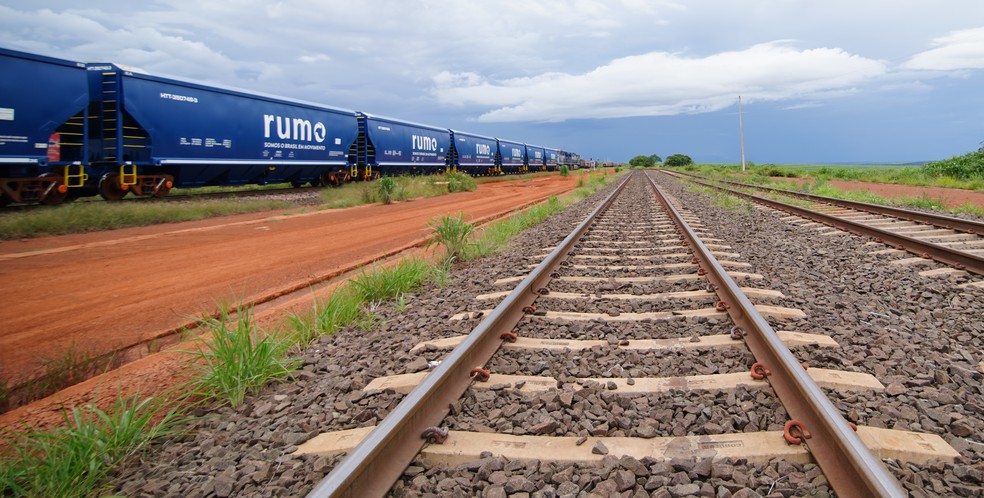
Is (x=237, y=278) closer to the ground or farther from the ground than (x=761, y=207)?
closer to the ground

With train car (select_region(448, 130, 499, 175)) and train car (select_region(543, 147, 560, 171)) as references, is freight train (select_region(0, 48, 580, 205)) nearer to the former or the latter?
train car (select_region(448, 130, 499, 175))

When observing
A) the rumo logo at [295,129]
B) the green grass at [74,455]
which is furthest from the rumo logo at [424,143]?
the green grass at [74,455]

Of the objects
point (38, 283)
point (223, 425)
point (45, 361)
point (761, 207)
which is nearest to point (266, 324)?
point (45, 361)

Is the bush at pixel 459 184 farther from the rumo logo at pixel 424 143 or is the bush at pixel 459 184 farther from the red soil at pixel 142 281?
the red soil at pixel 142 281

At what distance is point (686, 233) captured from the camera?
8.55 m

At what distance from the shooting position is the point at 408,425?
2449 millimetres

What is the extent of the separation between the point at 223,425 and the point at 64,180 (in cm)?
1354

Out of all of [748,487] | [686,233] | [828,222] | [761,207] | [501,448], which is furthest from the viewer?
[761,207]

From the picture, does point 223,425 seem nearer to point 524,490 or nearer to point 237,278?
point 524,490

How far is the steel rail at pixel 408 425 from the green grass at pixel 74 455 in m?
1.24

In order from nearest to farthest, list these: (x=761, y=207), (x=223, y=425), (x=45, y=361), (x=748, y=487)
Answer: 1. (x=748, y=487)
2. (x=223, y=425)
3. (x=45, y=361)
4. (x=761, y=207)

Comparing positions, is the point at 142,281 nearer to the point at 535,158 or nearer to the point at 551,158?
the point at 535,158

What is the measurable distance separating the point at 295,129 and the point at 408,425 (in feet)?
65.1

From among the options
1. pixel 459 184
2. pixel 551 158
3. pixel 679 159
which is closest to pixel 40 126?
pixel 459 184
